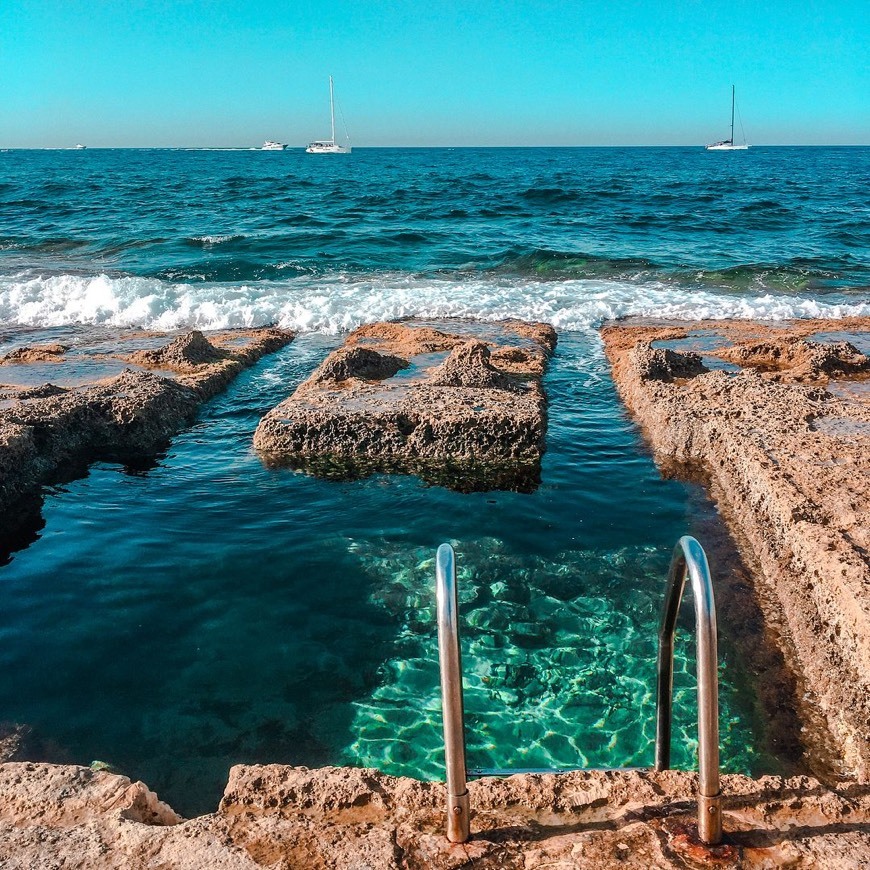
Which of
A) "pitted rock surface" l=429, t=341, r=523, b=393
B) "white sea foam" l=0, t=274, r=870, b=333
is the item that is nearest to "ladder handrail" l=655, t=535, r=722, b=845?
"pitted rock surface" l=429, t=341, r=523, b=393

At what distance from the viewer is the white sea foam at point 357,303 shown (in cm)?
1273

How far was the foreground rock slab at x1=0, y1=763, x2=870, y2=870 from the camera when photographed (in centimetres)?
232

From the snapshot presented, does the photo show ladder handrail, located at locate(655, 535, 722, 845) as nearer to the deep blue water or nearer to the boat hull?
the deep blue water

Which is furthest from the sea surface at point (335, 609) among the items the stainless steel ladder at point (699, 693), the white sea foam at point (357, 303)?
the white sea foam at point (357, 303)

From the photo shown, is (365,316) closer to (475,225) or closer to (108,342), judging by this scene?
(108,342)

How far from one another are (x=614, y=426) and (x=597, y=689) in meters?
3.91

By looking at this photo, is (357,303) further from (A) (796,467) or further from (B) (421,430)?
(A) (796,467)

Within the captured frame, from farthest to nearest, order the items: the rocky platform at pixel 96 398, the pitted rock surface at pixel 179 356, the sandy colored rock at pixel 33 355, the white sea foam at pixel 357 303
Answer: the white sea foam at pixel 357 303 < the sandy colored rock at pixel 33 355 < the pitted rock surface at pixel 179 356 < the rocky platform at pixel 96 398

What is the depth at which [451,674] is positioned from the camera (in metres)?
2.10

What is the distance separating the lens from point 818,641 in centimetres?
379

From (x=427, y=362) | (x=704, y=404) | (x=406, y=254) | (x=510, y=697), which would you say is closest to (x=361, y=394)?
(x=427, y=362)

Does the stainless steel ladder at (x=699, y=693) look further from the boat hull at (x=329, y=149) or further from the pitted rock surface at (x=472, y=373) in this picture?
the boat hull at (x=329, y=149)

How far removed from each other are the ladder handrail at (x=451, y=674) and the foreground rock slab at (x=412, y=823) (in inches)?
12.2

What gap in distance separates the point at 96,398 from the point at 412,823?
5749 mm
